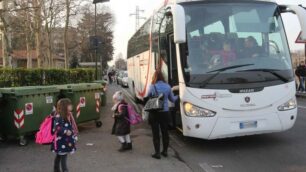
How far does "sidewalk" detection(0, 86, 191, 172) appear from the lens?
8023 millimetres

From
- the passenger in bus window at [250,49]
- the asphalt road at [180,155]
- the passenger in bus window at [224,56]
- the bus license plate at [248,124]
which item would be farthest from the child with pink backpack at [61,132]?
the passenger in bus window at [250,49]

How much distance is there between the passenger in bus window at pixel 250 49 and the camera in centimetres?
930

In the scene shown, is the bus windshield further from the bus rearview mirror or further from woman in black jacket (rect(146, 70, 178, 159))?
woman in black jacket (rect(146, 70, 178, 159))

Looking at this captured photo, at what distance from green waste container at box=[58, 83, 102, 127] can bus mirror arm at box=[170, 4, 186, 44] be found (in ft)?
13.9

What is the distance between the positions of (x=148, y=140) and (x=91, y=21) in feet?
205

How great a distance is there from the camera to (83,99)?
12.5 m

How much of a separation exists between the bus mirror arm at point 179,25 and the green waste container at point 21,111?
3686 millimetres

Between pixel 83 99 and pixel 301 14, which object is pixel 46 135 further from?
pixel 301 14

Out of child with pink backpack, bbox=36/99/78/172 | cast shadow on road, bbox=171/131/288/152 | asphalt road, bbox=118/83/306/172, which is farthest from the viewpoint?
cast shadow on road, bbox=171/131/288/152

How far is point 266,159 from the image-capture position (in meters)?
8.43

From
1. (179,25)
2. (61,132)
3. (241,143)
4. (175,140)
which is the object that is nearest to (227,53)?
(179,25)

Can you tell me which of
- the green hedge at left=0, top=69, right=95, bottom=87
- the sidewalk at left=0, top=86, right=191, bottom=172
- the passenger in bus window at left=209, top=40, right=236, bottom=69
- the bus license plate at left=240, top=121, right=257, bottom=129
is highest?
the passenger in bus window at left=209, top=40, right=236, bottom=69

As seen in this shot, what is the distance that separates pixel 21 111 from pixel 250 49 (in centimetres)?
499

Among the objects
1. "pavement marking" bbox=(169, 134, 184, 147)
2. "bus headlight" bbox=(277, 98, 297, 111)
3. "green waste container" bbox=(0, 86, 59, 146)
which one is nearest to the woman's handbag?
"pavement marking" bbox=(169, 134, 184, 147)
